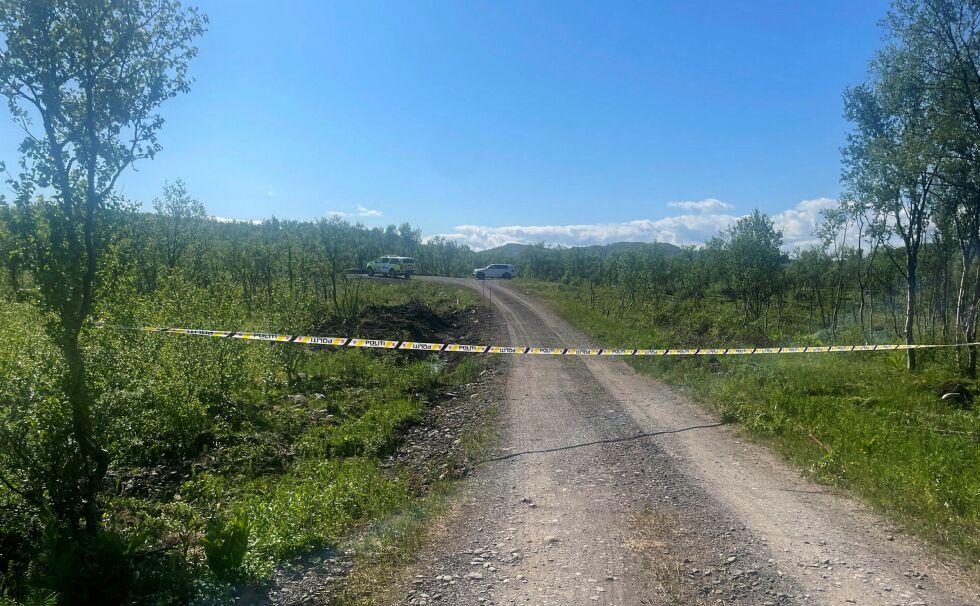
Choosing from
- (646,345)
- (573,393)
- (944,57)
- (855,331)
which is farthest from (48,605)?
(855,331)

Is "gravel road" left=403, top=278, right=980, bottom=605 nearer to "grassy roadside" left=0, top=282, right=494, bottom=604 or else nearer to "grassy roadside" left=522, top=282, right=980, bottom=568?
"grassy roadside" left=522, top=282, right=980, bottom=568

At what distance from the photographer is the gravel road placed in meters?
4.25

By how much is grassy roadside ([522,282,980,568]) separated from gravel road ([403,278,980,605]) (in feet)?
1.35

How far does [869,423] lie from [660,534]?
17.7 ft

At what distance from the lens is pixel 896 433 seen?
762 centimetres

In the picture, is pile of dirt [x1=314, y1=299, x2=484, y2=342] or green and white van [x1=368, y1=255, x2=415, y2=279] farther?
green and white van [x1=368, y1=255, x2=415, y2=279]

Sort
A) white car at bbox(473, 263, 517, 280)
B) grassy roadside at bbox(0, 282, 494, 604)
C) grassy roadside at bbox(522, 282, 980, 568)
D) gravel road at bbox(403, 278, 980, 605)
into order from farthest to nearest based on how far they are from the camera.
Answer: white car at bbox(473, 263, 517, 280), grassy roadside at bbox(522, 282, 980, 568), grassy roadside at bbox(0, 282, 494, 604), gravel road at bbox(403, 278, 980, 605)

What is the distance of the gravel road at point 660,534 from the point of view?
13.9 feet

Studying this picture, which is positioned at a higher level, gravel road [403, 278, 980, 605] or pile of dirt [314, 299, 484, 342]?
pile of dirt [314, 299, 484, 342]

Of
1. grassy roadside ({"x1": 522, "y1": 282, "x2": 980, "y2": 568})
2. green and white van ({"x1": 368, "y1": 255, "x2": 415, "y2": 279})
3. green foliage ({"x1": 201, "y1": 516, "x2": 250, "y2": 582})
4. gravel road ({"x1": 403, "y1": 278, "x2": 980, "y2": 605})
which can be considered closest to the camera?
gravel road ({"x1": 403, "y1": 278, "x2": 980, "y2": 605})

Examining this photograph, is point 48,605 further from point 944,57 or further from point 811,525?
point 944,57

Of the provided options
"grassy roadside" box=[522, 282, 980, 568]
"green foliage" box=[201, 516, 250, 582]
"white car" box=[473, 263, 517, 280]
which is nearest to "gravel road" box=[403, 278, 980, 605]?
"grassy roadside" box=[522, 282, 980, 568]

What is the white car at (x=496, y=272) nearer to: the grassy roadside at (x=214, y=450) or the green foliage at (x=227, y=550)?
the grassy roadside at (x=214, y=450)

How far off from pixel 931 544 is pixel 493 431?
6023 millimetres
